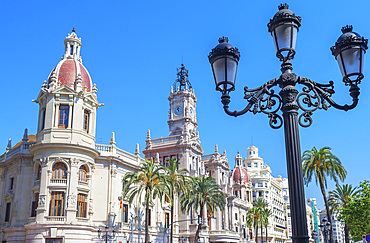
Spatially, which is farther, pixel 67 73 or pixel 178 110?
pixel 178 110

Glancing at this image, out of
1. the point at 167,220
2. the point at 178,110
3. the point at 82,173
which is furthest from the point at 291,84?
the point at 178,110

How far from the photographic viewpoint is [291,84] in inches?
321

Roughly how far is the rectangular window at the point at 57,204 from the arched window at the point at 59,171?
192 cm

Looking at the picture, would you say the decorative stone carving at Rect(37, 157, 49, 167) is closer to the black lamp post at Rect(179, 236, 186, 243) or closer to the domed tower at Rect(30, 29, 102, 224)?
the domed tower at Rect(30, 29, 102, 224)

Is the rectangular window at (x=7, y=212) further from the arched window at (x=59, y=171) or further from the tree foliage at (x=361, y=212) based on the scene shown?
the tree foliage at (x=361, y=212)

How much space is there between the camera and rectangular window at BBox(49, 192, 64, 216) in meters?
41.6

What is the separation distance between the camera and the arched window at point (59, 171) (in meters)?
43.1

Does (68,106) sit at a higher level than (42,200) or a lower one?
higher

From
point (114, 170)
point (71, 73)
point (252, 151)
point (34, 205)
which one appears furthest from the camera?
point (252, 151)

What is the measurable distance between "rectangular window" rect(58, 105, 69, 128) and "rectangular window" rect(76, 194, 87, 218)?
28.3 ft

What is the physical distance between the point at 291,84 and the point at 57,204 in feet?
128

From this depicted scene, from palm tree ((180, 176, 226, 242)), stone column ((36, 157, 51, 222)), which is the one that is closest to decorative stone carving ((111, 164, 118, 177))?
stone column ((36, 157, 51, 222))

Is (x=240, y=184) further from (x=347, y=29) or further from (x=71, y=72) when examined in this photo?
(x=347, y=29)

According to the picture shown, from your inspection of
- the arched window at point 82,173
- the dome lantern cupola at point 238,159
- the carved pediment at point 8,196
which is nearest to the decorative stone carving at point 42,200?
the arched window at point 82,173
